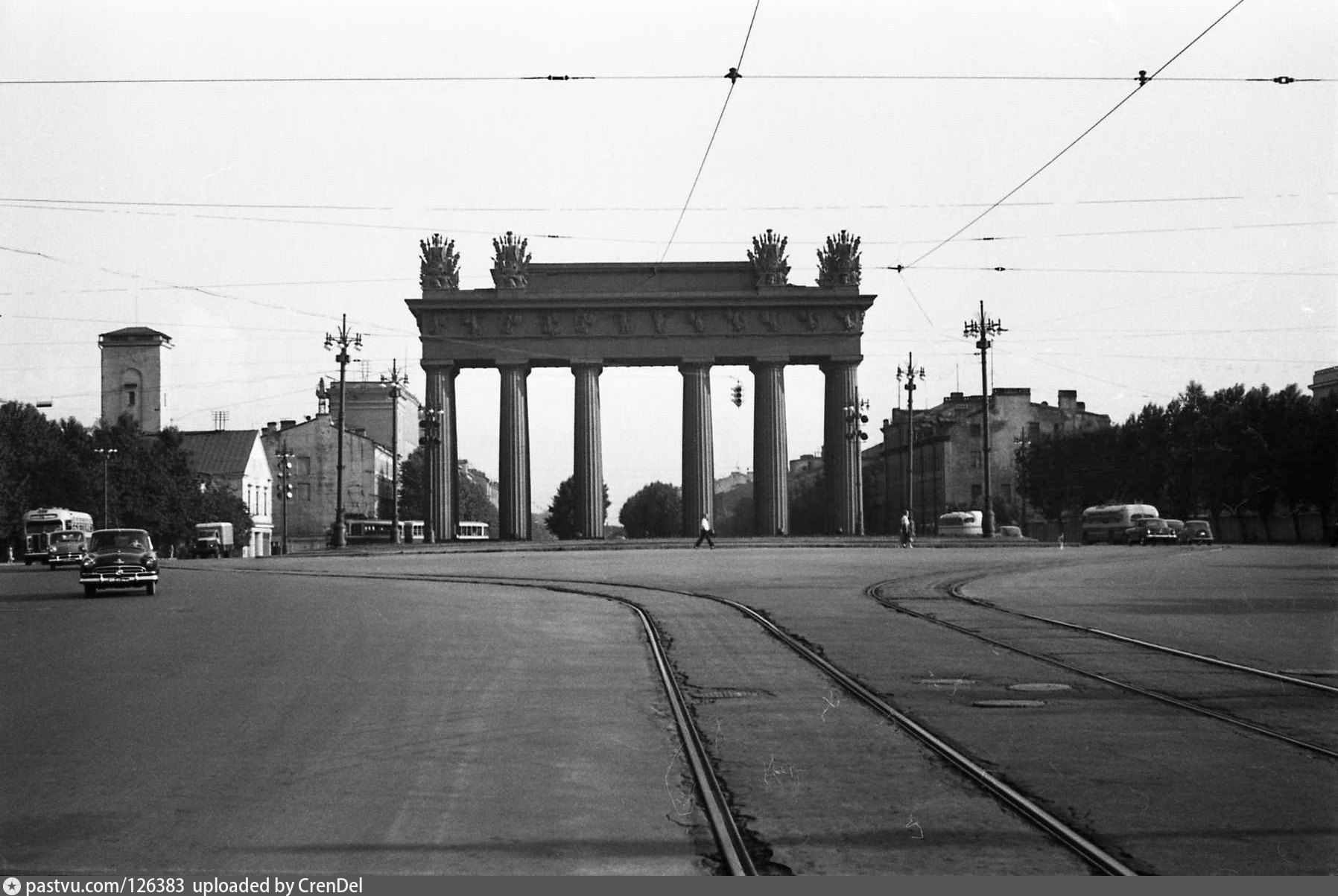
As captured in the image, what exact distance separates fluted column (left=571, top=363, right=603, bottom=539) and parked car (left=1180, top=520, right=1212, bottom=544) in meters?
26.9

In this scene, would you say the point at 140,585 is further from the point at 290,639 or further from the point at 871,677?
the point at 871,677

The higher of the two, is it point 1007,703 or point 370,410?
point 370,410

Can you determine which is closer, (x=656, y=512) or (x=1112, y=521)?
(x=1112, y=521)

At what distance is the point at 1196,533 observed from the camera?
6675 centimetres

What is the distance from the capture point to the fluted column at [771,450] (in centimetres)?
7319

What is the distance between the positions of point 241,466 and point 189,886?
100m

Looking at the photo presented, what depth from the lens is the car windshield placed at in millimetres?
32969

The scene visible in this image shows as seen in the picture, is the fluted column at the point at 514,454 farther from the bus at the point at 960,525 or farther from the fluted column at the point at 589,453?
the bus at the point at 960,525

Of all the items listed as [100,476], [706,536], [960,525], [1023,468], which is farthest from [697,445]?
[1023,468]

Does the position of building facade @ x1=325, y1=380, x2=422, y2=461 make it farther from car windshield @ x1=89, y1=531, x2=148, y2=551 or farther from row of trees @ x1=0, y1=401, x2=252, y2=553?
car windshield @ x1=89, y1=531, x2=148, y2=551

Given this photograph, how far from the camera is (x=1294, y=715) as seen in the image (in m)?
11.4

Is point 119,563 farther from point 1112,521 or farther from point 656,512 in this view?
point 656,512

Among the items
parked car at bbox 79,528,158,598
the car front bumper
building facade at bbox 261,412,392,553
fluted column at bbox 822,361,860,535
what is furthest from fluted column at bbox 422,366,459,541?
building facade at bbox 261,412,392,553

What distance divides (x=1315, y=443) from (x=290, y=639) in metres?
63.8
